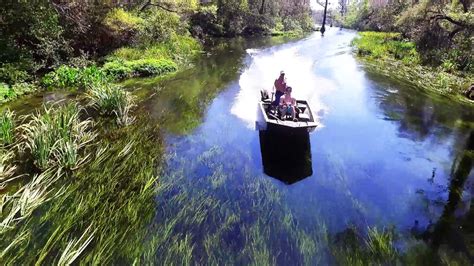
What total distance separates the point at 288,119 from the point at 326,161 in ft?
5.72

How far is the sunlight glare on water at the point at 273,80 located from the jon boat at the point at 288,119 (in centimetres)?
98

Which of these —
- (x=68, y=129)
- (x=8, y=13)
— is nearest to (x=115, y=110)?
(x=68, y=129)

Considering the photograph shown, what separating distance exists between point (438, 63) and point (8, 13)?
81.1ft

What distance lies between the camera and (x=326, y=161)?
10.4m

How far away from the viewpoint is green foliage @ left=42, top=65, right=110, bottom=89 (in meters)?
15.7

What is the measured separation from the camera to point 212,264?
593 cm

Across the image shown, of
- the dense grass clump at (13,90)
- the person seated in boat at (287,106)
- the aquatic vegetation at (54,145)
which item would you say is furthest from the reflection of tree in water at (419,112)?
the dense grass clump at (13,90)

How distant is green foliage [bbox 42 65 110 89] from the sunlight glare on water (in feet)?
21.9

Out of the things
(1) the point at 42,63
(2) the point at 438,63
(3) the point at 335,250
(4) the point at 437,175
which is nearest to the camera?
(3) the point at 335,250

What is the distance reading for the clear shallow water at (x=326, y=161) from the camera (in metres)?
7.50

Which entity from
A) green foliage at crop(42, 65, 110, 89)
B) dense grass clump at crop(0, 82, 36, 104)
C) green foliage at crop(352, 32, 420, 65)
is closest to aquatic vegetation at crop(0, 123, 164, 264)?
dense grass clump at crop(0, 82, 36, 104)

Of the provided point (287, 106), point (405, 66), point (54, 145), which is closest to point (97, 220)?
point (54, 145)

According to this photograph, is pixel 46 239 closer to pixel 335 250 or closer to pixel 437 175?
pixel 335 250

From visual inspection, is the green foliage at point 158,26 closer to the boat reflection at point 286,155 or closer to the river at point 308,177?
the river at point 308,177
